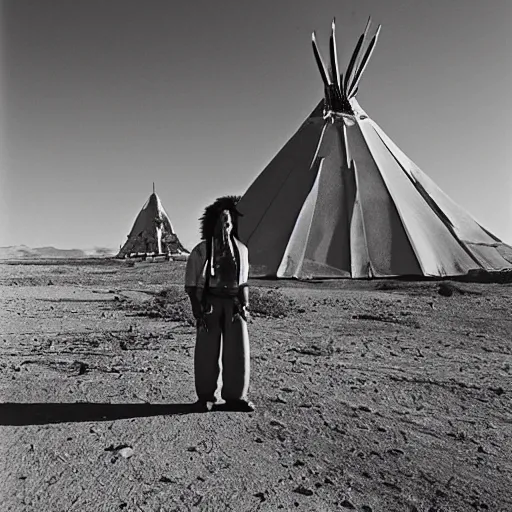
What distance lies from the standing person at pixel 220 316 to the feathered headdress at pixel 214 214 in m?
Result: 0.03

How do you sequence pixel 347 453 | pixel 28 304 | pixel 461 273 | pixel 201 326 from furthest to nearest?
pixel 461 273
pixel 28 304
pixel 201 326
pixel 347 453

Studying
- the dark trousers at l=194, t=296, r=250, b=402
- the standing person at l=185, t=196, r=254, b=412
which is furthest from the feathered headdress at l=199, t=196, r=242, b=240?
the dark trousers at l=194, t=296, r=250, b=402

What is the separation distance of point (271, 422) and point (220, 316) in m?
0.84

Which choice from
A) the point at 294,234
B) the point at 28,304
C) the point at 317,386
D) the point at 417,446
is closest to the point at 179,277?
the point at 294,234

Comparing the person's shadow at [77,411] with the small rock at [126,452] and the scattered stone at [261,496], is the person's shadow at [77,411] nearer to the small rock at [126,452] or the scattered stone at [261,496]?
the small rock at [126,452]

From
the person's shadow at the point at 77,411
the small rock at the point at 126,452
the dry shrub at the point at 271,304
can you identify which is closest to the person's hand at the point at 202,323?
the person's shadow at the point at 77,411

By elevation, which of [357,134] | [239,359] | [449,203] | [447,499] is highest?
[357,134]

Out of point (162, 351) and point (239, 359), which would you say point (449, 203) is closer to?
point (162, 351)

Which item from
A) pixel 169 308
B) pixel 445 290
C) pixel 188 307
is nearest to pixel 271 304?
pixel 188 307

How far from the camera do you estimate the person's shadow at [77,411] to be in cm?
361

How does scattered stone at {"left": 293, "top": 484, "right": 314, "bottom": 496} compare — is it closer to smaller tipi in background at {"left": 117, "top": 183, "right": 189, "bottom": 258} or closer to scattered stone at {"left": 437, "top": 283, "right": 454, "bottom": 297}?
scattered stone at {"left": 437, "top": 283, "right": 454, "bottom": 297}

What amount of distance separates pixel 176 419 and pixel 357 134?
44.3 ft

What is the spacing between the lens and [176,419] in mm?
3625

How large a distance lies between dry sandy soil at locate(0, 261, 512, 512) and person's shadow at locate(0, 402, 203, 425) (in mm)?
15
